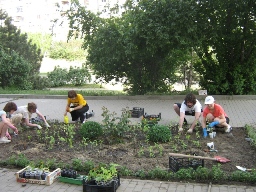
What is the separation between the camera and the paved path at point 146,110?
5141mm

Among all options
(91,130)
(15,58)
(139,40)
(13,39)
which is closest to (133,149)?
(91,130)

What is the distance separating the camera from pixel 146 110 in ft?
36.3

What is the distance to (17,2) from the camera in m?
65.2

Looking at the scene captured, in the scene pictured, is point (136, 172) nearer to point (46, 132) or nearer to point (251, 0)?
point (46, 132)

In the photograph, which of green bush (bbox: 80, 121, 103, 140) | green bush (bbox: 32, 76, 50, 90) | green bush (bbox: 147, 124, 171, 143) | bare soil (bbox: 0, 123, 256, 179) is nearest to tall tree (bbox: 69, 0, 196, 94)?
bare soil (bbox: 0, 123, 256, 179)

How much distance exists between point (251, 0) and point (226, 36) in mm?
1462

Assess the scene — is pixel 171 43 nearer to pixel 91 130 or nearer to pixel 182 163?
pixel 91 130

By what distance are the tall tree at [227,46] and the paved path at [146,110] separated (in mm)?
796

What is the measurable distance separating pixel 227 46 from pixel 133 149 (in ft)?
25.2

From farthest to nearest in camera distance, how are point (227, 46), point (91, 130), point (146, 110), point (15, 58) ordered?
point (15, 58) → point (227, 46) → point (146, 110) → point (91, 130)

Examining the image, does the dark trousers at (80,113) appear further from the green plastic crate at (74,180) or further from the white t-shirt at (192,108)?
the green plastic crate at (74,180)

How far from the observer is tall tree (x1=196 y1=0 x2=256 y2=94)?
12289 mm

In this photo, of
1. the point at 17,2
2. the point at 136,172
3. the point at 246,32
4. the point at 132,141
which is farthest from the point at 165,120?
the point at 17,2

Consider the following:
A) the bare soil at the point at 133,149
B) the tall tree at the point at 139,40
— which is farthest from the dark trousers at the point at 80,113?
the tall tree at the point at 139,40
